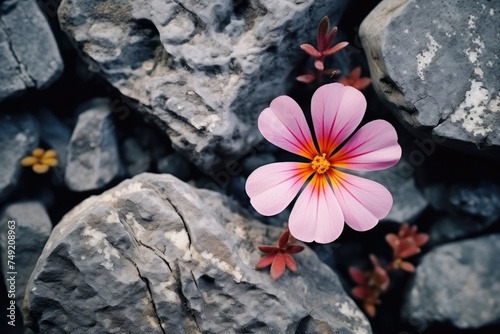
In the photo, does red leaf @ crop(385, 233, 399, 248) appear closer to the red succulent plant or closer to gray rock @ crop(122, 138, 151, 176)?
the red succulent plant

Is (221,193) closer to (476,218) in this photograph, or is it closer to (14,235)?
(14,235)

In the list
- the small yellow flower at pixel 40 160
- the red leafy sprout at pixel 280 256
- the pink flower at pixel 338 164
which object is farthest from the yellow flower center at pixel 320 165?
the small yellow flower at pixel 40 160

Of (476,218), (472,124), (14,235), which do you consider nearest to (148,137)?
(14,235)

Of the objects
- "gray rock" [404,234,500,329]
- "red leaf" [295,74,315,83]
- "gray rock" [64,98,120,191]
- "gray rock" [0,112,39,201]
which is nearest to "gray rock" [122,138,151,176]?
"gray rock" [64,98,120,191]

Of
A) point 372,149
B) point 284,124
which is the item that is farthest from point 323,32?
point 372,149

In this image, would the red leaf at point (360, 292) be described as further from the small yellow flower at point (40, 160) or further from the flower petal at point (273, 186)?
the small yellow flower at point (40, 160)

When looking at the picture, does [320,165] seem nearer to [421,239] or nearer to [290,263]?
[290,263]
